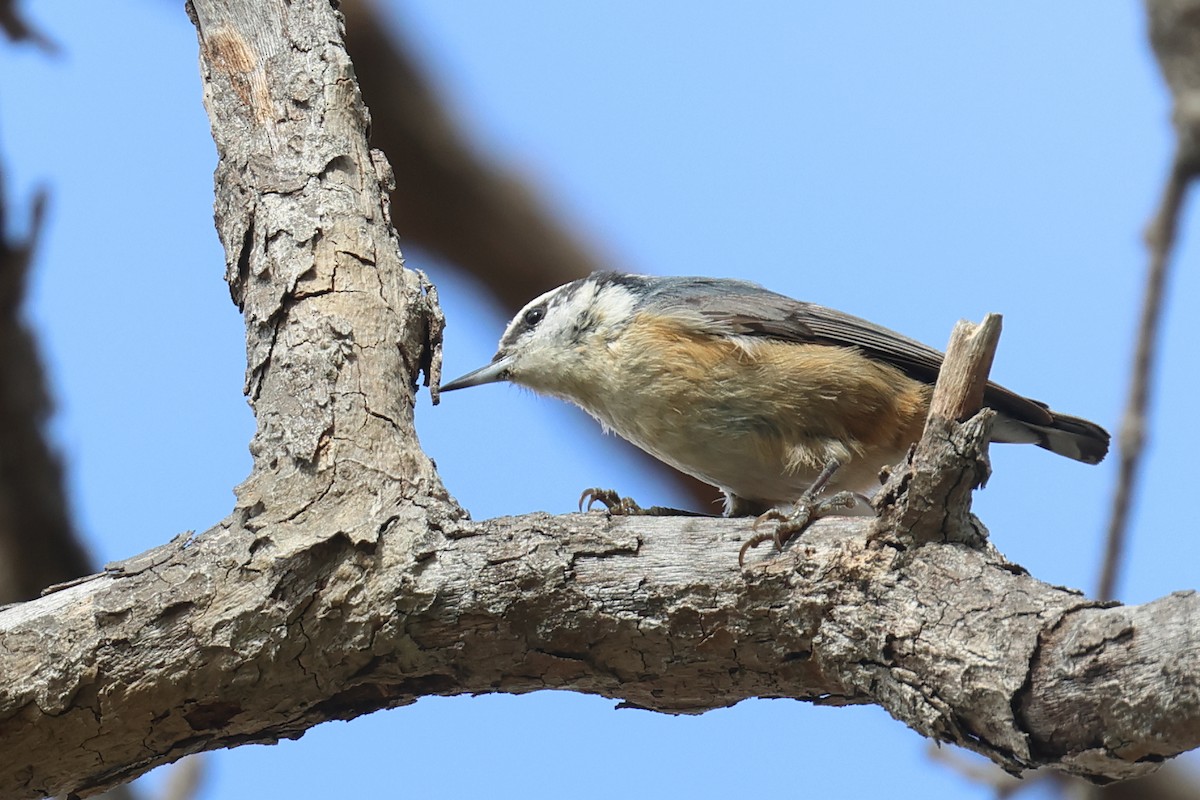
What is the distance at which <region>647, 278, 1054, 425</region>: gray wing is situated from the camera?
3178 mm

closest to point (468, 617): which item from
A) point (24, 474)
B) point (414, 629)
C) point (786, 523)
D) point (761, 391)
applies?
point (414, 629)

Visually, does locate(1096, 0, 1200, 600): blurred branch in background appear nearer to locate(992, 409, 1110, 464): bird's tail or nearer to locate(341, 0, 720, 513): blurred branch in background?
locate(992, 409, 1110, 464): bird's tail

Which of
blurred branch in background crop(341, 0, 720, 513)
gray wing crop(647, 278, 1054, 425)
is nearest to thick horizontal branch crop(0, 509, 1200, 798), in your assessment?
gray wing crop(647, 278, 1054, 425)

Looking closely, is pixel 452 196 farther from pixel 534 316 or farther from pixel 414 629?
pixel 414 629

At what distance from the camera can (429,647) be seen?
2.27 m

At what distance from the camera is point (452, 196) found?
16.2ft

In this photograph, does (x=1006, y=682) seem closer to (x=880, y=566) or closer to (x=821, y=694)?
(x=880, y=566)

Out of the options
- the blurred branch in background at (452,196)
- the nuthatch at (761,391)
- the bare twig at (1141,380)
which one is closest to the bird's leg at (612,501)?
the nuthatch at (761,391)

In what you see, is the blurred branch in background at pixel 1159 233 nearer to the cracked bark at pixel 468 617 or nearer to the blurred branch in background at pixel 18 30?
the cracked bark at pixel 468 617

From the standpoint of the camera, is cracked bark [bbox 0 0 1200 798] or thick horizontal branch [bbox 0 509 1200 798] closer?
cracked bark [bbox 0 0 1200 798]

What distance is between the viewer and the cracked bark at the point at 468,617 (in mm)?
1916

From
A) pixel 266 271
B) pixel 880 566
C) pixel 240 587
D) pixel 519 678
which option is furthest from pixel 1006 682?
pixel 266 271

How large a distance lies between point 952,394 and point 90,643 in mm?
→ 1538

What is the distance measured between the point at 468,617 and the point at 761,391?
1.09m
